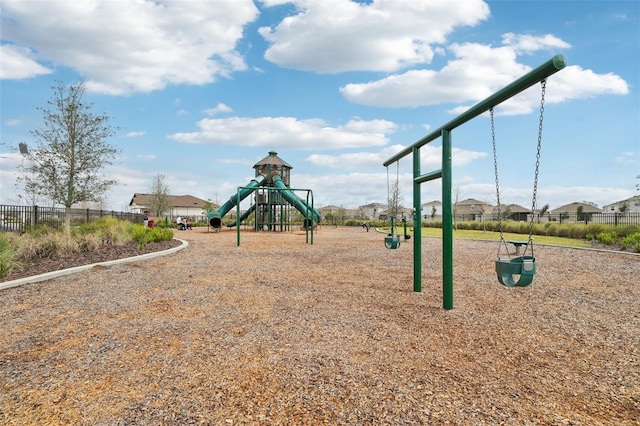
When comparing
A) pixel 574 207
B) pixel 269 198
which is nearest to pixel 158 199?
pixel 269 198

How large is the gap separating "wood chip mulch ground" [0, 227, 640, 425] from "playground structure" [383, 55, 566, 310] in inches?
22.9

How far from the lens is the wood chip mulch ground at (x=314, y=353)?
271 centimetres

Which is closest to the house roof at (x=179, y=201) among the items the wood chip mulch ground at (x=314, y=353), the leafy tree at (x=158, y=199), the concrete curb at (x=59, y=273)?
the leafy tree at (x=158, y=199)

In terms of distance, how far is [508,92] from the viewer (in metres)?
4.44

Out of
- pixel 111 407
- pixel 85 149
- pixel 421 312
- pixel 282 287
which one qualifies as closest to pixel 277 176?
pixel 85 149

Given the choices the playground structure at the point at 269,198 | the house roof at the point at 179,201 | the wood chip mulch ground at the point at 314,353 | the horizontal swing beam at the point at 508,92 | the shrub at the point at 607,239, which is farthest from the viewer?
the house roof at the point at 179,201

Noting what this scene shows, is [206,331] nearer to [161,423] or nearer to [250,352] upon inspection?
[250,352]

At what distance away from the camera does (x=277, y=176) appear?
27688mm

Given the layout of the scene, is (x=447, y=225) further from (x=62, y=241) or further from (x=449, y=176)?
(x=62, y=241)

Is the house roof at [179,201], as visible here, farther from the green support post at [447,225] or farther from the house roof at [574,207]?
the green support post at [447,225]

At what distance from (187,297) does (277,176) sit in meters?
22.2

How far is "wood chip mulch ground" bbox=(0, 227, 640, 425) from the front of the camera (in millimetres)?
2709

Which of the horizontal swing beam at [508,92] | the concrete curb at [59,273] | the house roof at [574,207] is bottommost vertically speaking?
the concrete curb at [59,273]

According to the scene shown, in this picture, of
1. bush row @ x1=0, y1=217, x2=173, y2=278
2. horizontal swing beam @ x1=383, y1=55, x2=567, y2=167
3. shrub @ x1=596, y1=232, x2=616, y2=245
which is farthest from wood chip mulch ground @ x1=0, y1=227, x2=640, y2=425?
shrub @ x1=596, y1=232, x2=616, y2=245
